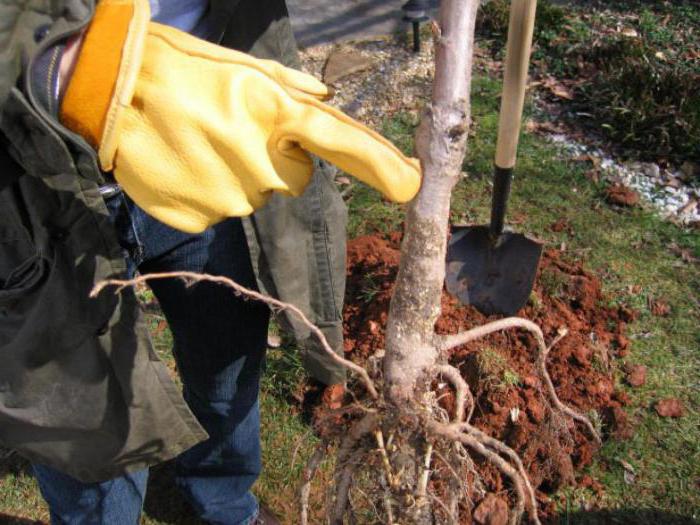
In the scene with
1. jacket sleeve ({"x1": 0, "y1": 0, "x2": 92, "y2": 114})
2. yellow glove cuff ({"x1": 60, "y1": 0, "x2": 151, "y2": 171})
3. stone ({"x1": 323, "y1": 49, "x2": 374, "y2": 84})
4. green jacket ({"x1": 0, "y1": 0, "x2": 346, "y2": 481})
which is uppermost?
jacket sleeve ({"x1": 0, "y1": 0, "x2": 92, "y2": 114})

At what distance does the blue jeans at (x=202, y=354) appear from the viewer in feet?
5.26

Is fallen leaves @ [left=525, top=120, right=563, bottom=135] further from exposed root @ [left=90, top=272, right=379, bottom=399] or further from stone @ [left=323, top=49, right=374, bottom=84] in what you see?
exposed root @ [left=90, top=272, right=379, bottom=399]

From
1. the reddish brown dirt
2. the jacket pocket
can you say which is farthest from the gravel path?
the jacket pocket

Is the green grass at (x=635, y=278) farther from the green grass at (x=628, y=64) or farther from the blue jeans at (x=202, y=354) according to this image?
the blue jeans at (x=202, y=354)

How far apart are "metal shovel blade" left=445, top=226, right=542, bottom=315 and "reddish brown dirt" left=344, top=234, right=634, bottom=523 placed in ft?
0.22

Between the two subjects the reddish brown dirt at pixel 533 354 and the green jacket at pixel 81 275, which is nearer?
the green jacket at pixel 81 275

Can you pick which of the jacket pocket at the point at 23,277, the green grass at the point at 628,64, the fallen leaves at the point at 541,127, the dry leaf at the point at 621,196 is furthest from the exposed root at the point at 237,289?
the green grass at the point at 628,64

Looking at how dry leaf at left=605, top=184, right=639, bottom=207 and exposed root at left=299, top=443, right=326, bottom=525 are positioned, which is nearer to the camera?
exposed root at left=299, top=443, right=326, bottom=525

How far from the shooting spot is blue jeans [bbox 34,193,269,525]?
160 cm

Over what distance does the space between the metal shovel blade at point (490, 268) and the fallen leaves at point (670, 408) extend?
24.9 inches

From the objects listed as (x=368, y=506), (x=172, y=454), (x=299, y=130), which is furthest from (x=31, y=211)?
(x=368, y=506)

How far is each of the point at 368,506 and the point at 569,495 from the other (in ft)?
2.46

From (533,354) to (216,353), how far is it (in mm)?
1300

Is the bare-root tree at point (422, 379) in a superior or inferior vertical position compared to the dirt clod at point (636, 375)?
superior
